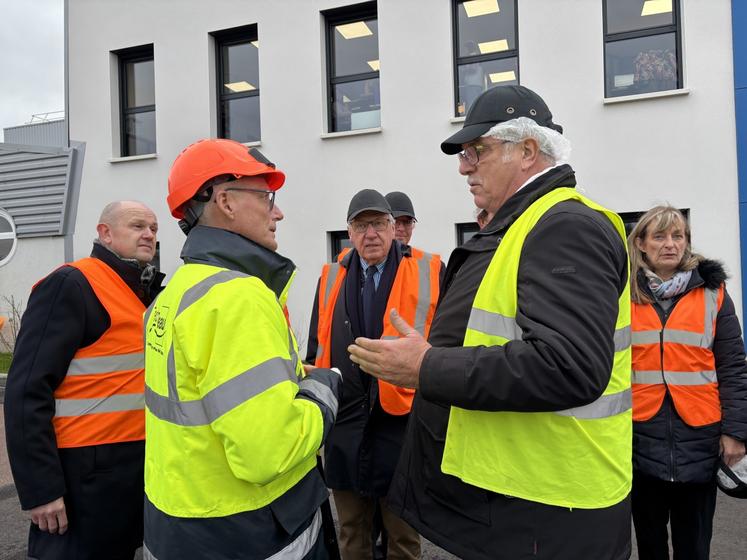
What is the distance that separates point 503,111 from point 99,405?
206 cm

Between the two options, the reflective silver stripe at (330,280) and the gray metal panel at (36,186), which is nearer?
the reflective silver stripe at (330,280)

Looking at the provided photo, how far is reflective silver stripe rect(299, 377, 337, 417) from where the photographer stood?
1.70 metres

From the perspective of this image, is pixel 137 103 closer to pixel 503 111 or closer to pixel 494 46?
pixel 494 46

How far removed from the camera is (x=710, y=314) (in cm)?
270

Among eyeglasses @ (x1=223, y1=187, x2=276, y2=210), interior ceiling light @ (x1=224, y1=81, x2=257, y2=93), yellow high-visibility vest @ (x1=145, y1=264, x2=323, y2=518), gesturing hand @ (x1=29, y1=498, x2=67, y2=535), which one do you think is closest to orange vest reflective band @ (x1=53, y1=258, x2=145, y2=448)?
gesturing hand @ (x1=29, y1=498, x2=67, y2=535)

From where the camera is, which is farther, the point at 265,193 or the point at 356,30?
the point at 356,30

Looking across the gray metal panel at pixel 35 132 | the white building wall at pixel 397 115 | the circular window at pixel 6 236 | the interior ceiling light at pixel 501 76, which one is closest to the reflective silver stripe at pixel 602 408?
the white building wall at pixel 397 115

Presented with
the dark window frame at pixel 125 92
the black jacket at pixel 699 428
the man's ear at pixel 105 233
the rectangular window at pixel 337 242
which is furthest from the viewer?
the dark window frame at pixel 125 92

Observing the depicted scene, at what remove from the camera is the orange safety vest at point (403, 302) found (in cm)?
304

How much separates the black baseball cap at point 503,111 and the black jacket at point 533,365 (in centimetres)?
21

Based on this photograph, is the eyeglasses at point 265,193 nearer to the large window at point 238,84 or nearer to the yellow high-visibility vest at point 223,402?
the yellow high-visibility vest at point 223,402

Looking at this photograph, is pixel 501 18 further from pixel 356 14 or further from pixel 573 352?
pixel 573 352

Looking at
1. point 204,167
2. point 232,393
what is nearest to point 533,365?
point 232,393

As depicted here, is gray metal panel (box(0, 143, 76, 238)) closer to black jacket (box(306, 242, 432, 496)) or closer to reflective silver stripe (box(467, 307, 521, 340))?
black jacket (box(306, 242, 432, 496))
